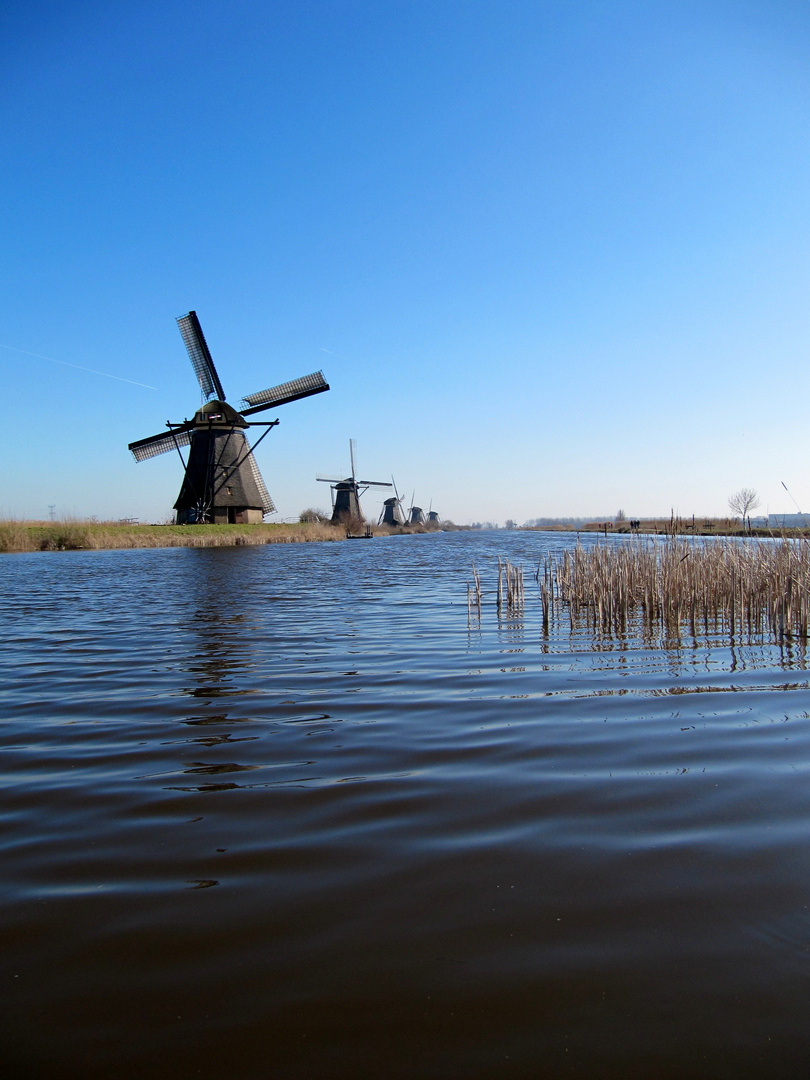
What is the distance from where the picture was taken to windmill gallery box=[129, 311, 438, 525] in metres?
34.0

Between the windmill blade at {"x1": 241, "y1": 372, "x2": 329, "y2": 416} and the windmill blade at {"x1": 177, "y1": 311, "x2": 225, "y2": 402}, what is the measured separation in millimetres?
1724

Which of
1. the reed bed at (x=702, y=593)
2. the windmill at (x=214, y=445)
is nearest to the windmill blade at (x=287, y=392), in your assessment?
the windmill at (x=214, y=445)

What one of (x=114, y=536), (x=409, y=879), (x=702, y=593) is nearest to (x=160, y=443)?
(x=114, y=536)

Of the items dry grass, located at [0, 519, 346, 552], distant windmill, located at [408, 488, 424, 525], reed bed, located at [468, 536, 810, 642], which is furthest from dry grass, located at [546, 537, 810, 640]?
distant windmill, located at [408, 488, 424, 525]

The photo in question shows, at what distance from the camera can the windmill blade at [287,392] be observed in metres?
35.4

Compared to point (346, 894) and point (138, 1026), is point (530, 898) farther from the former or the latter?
point (138, 1026)

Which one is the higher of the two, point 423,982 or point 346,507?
point 346,507

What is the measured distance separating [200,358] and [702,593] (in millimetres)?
32639

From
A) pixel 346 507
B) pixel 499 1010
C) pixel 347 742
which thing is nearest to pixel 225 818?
pixel 347 742

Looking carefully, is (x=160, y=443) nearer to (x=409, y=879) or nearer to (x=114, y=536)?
(x=114, y=536)

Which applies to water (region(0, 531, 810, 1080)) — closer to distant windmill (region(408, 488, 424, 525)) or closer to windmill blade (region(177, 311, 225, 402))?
windmill blade (region(177, 311, 225, 402))

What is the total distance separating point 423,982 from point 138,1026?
67 centimetres

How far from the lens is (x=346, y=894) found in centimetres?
201

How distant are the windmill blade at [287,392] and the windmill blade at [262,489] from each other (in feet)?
8.38
